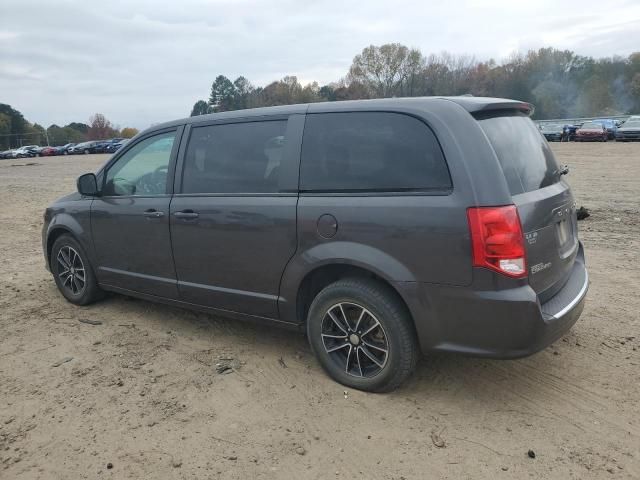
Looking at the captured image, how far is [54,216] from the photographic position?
17.5 feet

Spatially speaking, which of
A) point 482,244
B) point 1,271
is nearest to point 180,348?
point 482,244

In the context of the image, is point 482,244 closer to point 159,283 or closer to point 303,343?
point 303,343

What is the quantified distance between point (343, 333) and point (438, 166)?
1.24m

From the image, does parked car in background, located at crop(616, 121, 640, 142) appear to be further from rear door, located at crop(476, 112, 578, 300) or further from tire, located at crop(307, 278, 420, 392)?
tire, located at crop(307, 278, 420, 392)

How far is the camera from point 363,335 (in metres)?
3.37

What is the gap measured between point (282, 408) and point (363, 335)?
680 millimetres

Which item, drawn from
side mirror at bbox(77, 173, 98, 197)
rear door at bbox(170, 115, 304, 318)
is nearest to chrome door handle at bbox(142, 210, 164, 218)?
rear door at bbox(170, 115, 304, 318)

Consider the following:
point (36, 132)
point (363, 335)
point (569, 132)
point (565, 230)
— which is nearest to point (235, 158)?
point (363, 335)

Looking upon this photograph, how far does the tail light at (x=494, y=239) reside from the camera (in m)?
2.85

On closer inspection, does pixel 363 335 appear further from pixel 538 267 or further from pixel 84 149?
pixel 84 149

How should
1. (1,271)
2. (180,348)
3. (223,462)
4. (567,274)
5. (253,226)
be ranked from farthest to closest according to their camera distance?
(1,271), (180,348), (253,226), (567,274), (223,462)

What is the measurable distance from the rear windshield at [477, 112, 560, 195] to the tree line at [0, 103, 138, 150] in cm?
8254

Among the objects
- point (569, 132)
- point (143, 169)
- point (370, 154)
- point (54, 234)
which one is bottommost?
point (569, 132)

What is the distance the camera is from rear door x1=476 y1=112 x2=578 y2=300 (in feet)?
9.86
